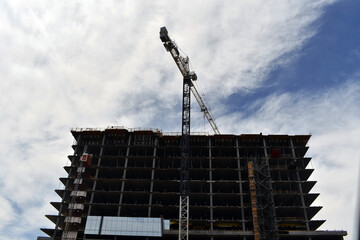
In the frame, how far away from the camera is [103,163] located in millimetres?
105812

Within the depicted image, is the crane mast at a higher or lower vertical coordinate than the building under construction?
higher

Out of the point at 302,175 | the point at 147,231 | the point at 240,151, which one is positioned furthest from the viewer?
the point at 240,151

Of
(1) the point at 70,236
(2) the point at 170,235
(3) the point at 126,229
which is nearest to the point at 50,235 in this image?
(1) the point at 70,236

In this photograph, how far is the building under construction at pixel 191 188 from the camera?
292 feet

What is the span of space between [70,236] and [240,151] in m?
57.3

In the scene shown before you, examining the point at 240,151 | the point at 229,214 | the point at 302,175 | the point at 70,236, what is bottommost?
the point at 70,236

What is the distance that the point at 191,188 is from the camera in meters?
102

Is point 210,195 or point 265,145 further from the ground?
point 265,145

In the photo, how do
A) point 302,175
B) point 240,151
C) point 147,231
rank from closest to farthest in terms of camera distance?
point 147,231 < point 302,175 < point 240,151

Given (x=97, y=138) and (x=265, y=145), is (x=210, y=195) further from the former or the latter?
(x=97, y=138)

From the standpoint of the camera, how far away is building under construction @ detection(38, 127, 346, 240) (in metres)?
89.1

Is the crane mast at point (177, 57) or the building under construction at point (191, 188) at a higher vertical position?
the crane mast at point (177, 57)

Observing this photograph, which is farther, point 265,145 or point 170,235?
point 265,145

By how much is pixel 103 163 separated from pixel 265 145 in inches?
2065
